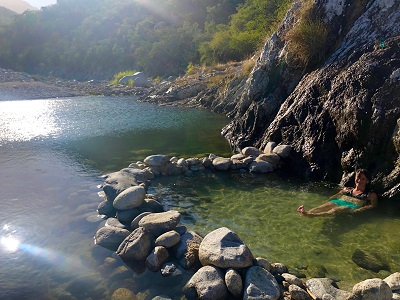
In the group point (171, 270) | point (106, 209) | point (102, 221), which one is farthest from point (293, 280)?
point (106, 209)

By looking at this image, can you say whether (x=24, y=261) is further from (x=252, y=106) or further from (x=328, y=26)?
(x=328, y=26)

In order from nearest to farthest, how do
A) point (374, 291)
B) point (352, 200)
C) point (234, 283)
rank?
point (374, 291) → point (234, 283) → point (352, 200)

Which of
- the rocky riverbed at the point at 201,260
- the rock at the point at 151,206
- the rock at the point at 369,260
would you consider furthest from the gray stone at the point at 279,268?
the rock at the point at 151,206

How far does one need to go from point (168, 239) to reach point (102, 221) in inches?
125

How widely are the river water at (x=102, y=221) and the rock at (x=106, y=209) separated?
0.81 ft

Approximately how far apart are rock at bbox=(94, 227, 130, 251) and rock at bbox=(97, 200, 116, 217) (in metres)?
1.49

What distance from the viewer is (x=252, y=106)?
20.7 meters

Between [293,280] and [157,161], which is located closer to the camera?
[293,280]

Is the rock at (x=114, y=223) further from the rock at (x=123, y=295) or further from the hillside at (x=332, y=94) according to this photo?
the hillside at (x=332, y=94)

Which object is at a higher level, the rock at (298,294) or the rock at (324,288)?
the rock at (324,288)

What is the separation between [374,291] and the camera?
253 inches

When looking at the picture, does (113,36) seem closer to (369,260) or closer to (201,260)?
(201,260)

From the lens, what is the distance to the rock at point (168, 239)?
900 centimetres

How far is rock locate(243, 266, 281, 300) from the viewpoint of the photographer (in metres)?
6.95
